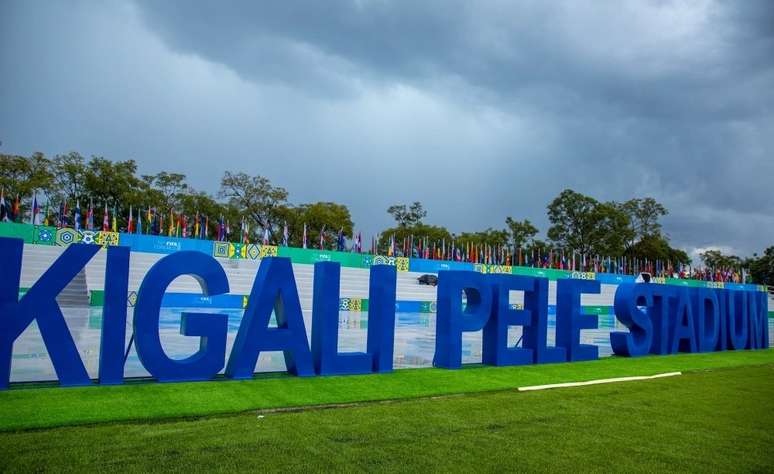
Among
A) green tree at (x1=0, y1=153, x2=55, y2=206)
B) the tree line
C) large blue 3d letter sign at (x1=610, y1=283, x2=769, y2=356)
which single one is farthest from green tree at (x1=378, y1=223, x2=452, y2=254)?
large blue 3d letter sign at (x1=610, y1=283, x2=769, y2=356)

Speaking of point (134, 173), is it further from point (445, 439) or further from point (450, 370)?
point (445, 439)

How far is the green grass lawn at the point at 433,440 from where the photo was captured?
485cm

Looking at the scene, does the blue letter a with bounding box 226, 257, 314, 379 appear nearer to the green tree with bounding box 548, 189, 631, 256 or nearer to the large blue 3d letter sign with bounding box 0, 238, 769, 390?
the large blue 3d letter sign with bounding box 0, 238, 769, 390

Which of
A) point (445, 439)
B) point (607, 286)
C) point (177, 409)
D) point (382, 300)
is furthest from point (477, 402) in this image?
point (607, 286)

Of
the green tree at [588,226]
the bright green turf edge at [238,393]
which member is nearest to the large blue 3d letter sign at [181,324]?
the bright green turf edge at [238,393]

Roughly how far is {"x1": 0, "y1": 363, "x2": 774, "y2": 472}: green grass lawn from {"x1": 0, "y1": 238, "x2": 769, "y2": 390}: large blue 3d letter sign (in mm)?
1936

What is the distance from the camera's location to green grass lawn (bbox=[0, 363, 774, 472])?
4852 mm

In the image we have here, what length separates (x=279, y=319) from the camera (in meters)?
9.14

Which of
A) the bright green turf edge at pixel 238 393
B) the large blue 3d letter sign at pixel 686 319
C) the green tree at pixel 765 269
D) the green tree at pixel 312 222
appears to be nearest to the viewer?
the bright green turf edge at pixel 238 393

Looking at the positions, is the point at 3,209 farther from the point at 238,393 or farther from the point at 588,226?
the point at 588,226

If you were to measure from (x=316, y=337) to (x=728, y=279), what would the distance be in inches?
2588

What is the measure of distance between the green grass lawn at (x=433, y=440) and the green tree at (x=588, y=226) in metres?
57.5

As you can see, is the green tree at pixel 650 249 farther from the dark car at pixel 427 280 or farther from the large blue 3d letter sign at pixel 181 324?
the large blue 3d letter sign at pixel 181 324

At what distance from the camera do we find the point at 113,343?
25.3ft
